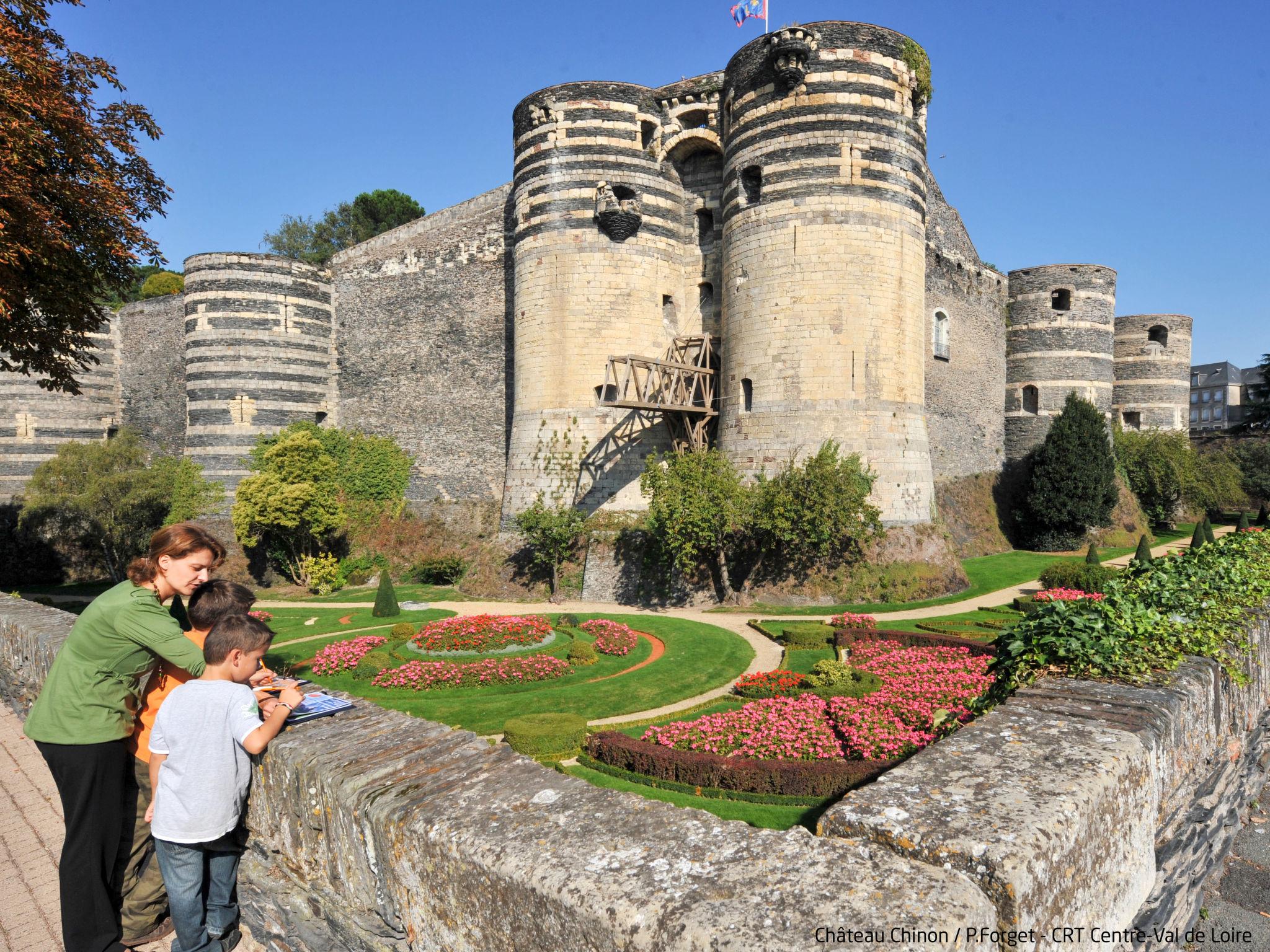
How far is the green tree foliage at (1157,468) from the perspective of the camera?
32.3m

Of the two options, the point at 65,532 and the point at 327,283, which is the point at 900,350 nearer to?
the point at 327,283

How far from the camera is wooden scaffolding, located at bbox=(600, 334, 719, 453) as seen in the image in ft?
68.8

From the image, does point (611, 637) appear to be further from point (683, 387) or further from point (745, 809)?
point (683, 387)

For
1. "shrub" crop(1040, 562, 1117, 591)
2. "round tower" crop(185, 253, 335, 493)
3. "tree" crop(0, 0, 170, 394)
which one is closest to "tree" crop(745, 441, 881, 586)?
"shrub" crop(1040, 562, 1117, 591)

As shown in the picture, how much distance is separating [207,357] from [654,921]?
29.6 m

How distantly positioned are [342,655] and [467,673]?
280cm

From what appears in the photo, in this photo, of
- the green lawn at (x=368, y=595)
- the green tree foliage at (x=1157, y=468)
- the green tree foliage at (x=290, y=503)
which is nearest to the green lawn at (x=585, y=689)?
the green lawn at (x=368, y=595)

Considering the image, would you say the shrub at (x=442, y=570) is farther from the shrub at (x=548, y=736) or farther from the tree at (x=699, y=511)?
the shrub at (x=548, y=736)

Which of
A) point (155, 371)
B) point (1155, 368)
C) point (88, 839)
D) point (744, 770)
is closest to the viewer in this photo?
point (88, 839)

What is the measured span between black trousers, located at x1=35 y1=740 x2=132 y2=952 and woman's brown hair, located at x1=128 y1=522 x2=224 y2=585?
35.0 inches

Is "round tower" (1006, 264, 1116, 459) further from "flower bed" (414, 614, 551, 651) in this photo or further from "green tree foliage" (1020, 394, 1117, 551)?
"flower bed" (414, 614, 551, 651)

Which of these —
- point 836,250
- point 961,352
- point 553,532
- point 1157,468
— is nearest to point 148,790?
point 553,532

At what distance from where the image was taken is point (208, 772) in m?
3.40

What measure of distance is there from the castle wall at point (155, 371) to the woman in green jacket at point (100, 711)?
30.9 m
